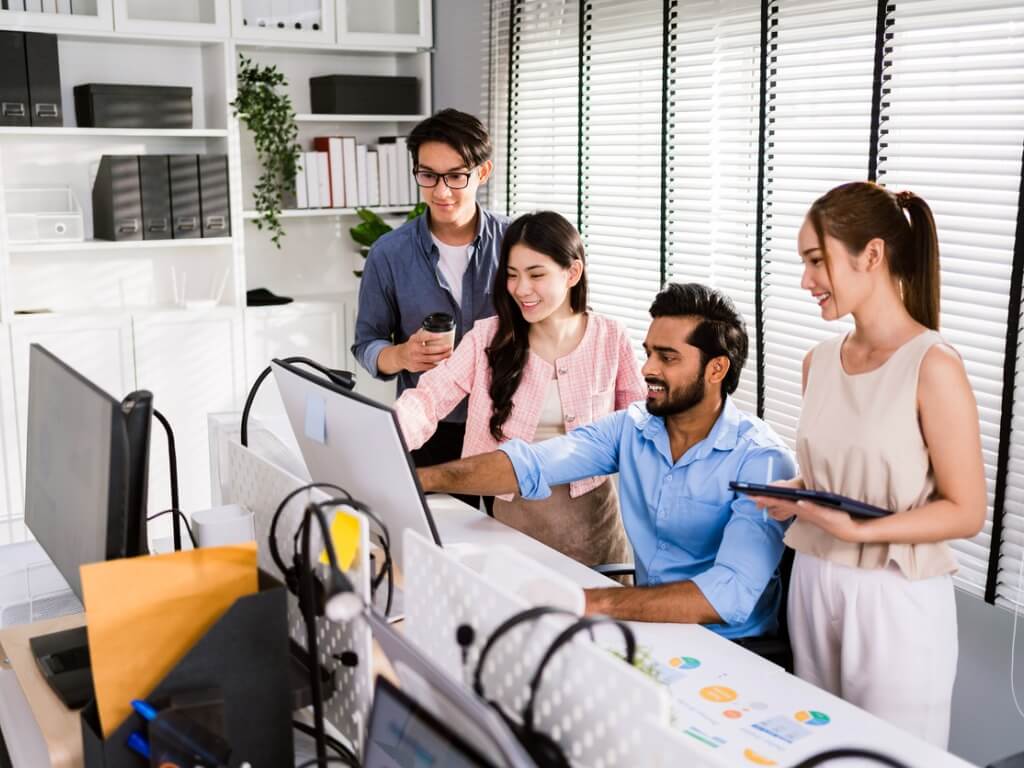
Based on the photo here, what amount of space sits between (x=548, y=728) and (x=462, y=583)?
20 centimetres

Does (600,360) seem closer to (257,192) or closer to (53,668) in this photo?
(53,668)

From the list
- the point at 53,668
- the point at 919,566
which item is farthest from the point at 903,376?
the point at 53,668

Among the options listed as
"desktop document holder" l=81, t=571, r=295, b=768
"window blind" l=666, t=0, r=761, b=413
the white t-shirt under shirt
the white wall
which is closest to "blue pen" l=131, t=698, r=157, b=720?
"desktop document holder" l=81, t=571, r=295, b=768

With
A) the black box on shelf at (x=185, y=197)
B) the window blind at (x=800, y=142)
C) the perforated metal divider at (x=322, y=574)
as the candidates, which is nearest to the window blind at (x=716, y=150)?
the window blind at (x=800, y=142)

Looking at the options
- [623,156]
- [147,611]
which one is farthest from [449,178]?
[147,611]

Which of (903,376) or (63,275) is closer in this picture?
(903,376)

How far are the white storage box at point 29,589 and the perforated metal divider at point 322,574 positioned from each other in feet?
1.41

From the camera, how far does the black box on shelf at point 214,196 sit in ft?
13.5

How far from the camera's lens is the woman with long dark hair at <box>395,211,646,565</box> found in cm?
245

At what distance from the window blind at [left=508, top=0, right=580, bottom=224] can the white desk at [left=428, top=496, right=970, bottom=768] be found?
95.1 inches

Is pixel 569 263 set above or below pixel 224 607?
above

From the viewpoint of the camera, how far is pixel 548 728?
1.10 metres

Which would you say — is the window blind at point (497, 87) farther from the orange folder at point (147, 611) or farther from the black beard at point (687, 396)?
the orange folder at point (147, 611)

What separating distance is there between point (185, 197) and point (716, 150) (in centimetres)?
206
